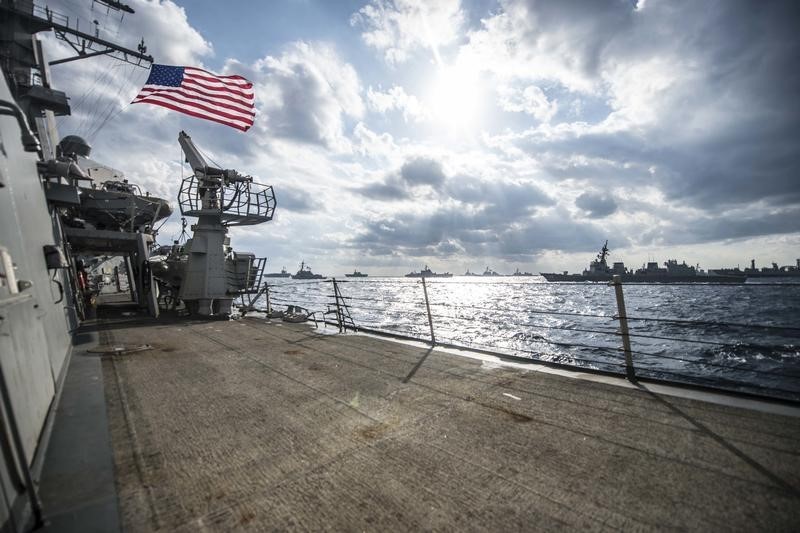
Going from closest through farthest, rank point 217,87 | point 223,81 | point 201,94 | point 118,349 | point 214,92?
point 118,349 → point 201,94 → point 214,92 → point 217,87 → point 223,81

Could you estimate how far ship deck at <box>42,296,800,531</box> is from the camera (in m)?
1.88

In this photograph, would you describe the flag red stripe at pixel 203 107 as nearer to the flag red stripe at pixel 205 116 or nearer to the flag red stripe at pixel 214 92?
the flag red stripe at pixel 205 116

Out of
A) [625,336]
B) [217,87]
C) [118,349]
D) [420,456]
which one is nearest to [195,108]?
[217,87]

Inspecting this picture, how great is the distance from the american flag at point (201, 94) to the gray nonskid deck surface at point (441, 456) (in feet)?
32.9

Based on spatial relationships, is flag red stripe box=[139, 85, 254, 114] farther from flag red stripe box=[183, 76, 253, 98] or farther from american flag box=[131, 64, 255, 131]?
flag red stripe box=[183, 76, 253, 98]

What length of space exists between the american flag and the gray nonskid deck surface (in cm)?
1003

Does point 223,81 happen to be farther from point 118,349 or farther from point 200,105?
point 118,349

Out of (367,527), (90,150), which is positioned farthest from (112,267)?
(367,527)

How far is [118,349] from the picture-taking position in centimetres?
631

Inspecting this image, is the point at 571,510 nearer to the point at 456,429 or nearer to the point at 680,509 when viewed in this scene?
the point at 680,509

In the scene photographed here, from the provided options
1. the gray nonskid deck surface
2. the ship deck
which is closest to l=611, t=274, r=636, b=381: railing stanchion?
the ship deck

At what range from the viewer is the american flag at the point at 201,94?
10.9 meters

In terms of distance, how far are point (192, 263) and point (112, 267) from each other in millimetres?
27089

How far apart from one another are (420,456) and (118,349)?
264 inches
